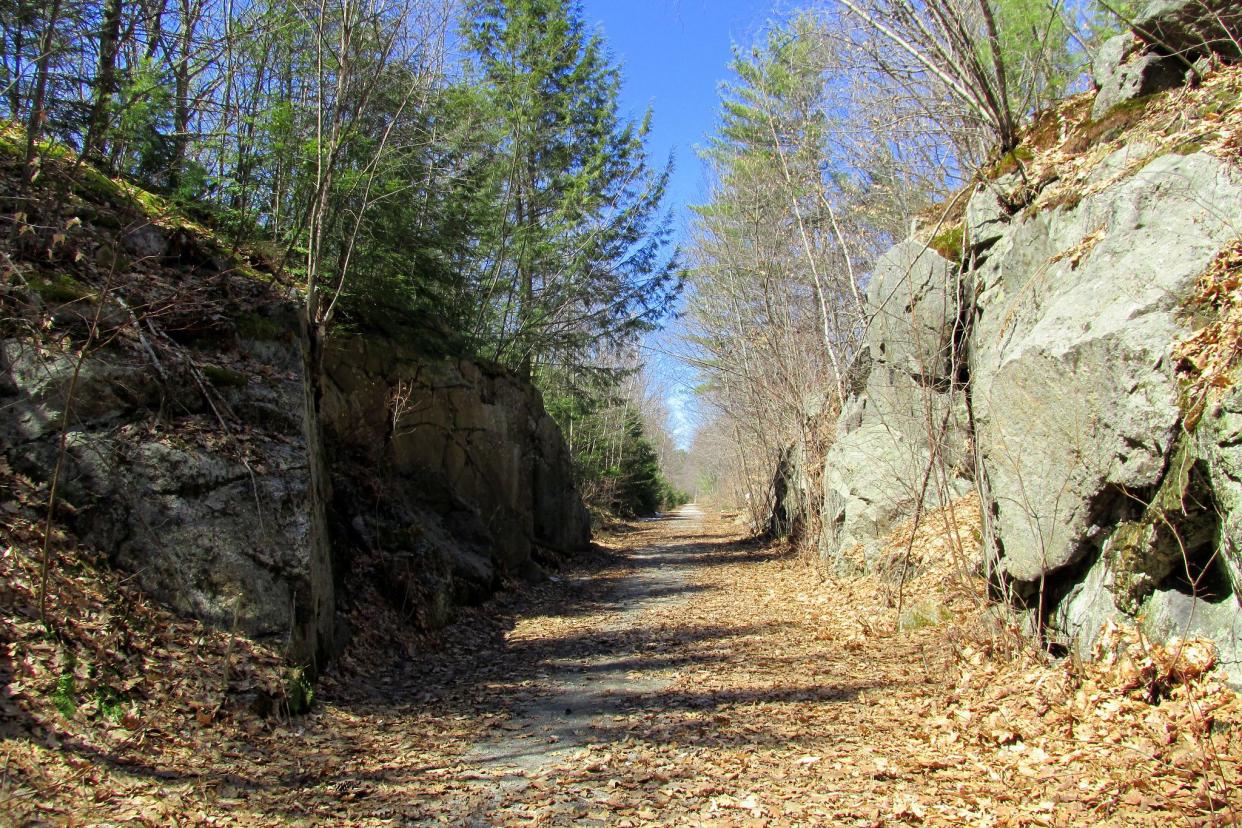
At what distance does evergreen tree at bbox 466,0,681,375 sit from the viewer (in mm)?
14906

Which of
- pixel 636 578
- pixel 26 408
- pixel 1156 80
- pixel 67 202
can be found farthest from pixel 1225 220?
pixel 636 578

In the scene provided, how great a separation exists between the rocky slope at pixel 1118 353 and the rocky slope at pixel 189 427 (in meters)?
5.57

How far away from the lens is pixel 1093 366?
4914 millimetres

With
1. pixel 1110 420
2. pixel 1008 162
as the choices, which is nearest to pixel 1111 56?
pixel 1008 162

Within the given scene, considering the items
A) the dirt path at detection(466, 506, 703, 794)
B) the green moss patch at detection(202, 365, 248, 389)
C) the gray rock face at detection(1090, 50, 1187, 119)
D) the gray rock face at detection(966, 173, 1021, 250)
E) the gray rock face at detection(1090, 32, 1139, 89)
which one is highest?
the gray rock face at detection(1090, 32, 1139, 89)

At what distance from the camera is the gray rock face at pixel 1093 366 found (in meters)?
4.66

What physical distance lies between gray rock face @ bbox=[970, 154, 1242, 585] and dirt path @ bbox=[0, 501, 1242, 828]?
3.20ft

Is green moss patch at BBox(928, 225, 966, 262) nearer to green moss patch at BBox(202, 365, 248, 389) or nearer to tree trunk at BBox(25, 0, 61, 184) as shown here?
green moss patch at BBox(202, 365, 248, 389)

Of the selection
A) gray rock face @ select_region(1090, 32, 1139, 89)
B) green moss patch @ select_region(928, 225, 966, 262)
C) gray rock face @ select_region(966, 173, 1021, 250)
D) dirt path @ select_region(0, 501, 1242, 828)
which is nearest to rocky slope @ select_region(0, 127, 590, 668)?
dirt path @ select_region(0, 501, 1242, 828)

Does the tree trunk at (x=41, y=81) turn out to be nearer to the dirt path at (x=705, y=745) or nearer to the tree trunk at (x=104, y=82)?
the tree trunk at (x=104, y=82)

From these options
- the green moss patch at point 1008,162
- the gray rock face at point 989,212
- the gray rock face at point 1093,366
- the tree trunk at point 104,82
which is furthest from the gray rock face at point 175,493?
the green moss patch at point 1008,162

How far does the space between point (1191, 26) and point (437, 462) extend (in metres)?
9.69

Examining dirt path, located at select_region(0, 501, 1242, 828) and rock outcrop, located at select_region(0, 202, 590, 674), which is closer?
dirt path, located at select_region(0, 501, 1242, 828)

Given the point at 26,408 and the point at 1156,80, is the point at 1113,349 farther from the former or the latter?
the point at 26,408
